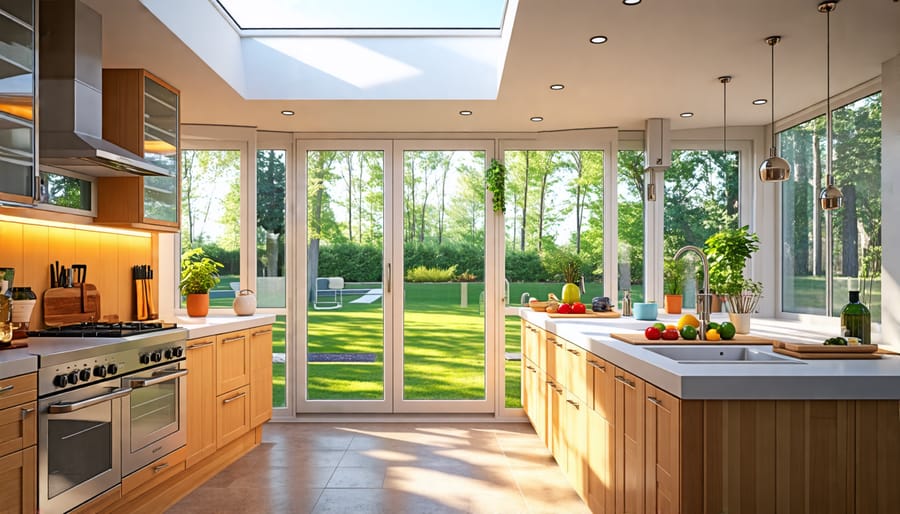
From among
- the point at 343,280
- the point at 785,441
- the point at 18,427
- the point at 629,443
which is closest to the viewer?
the point at 785,441

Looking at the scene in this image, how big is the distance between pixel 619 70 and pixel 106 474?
3372 millimetres

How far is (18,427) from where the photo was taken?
2525 millimetres

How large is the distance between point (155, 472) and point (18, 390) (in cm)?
118

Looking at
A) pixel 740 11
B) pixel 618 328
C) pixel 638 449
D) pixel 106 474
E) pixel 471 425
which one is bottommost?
pixel 471 425

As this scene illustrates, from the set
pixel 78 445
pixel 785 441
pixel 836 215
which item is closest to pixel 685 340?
pixel 785 441

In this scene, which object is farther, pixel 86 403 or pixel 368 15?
pixel 368 15

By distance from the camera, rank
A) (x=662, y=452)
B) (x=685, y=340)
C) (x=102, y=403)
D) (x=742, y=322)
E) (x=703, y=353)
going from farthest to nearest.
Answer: (x=742, y=322) → (x=685, y=340) → (x=703, y=353) → (x=102, y=403) → (x=662, y=452)

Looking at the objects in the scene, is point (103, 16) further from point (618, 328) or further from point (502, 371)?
point (502, 371)

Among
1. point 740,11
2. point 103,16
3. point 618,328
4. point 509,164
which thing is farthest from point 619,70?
point 103,16

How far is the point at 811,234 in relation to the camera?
4887 mm

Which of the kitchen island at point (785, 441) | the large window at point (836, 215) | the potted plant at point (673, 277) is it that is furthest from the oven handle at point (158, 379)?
the large window at point (836, 215)

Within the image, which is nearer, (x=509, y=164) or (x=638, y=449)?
(x=638, y=449)

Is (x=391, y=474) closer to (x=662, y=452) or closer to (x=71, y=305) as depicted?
(x=71, y=305)

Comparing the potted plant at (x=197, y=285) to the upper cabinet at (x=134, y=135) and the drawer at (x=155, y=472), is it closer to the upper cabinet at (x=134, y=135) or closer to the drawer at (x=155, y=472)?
the upper cabinet at (x=134, y=135)
